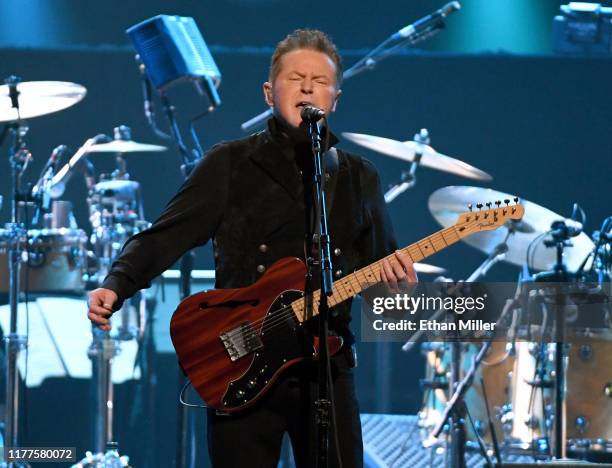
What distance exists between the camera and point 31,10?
712 cm

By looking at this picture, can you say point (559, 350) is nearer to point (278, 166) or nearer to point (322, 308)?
point (278, 166)

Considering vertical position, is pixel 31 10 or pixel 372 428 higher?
pixel 31 10

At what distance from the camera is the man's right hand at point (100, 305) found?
116 inches

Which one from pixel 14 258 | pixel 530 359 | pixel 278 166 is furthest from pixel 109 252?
pixel 278 166

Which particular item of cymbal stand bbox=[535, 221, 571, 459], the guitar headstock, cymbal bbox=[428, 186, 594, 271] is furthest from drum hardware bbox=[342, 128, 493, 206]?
the guitar headstock

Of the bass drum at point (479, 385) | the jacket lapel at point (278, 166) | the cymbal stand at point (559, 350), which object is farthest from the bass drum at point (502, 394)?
the jacket lapel at point (278, 166)

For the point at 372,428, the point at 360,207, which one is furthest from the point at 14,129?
the point at 360,207

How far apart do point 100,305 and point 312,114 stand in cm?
77

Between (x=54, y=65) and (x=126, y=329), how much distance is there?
216cm

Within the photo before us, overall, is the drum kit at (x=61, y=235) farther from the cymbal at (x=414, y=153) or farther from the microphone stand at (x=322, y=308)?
the microphone stand at (x=322, y=308)

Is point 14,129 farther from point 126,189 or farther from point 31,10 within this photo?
point 31,10

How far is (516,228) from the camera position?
6.26 meters

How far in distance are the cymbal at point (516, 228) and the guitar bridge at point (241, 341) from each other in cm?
313

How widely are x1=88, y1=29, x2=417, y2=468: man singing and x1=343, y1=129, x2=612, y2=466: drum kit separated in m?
2.57
